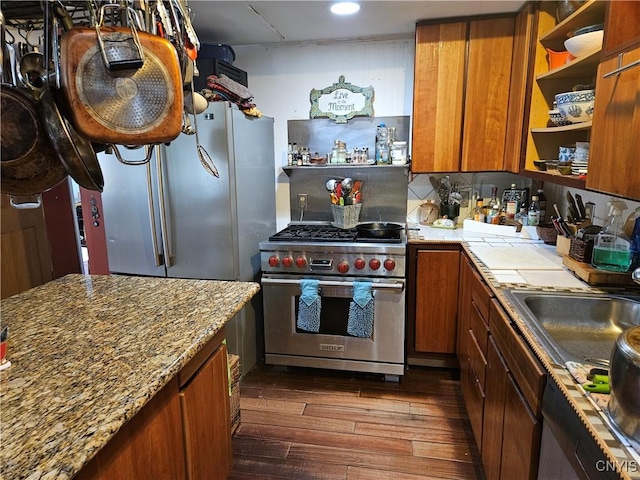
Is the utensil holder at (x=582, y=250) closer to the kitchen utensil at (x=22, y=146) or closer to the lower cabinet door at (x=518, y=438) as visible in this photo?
the lower cabinet door at (x=518, y=438)

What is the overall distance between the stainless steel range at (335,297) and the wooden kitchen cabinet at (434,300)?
0.46 ft

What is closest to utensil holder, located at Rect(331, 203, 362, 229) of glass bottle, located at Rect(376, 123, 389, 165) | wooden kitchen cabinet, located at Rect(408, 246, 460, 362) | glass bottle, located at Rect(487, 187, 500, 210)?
glass bottle, located at Rect(376, 123, 389, 165)

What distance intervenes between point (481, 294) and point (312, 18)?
6.16 ft

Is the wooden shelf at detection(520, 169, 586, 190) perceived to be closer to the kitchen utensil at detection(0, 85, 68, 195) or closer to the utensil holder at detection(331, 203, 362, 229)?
the utensil holder at detection(331, 203, 362, 229)

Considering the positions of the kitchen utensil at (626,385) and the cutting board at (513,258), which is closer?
the kitchen utensil at (626,385)

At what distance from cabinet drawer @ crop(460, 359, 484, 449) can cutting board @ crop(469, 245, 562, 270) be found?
0.55 meters

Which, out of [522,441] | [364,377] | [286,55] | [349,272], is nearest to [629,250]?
[522,441]

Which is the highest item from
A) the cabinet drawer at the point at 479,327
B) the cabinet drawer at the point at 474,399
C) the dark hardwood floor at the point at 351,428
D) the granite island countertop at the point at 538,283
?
the granite island countertop at the point at 538,283

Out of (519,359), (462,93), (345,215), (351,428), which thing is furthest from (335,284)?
(462,93)

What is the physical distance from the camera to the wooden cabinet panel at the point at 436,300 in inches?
99.2

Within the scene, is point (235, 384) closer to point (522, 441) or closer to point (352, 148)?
point (522, 441)

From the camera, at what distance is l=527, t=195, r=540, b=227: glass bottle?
8.43ft

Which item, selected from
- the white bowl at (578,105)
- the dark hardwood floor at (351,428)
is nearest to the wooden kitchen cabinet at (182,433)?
the dark hardwood floor at (351,428)

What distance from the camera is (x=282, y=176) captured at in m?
3.25
